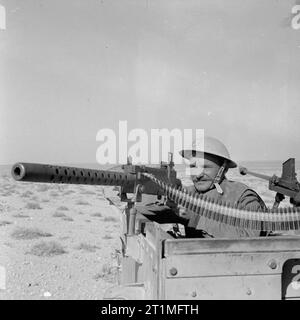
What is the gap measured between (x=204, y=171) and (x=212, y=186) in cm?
19

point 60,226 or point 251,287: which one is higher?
point 251,287

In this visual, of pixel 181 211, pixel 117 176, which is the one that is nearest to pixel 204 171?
pixel 181 211

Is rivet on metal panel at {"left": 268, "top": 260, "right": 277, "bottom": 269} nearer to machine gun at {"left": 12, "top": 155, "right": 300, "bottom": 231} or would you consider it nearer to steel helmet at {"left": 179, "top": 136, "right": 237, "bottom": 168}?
machine gun at {"left": 12, "top": 155, "right": 300, "bottom": 231}

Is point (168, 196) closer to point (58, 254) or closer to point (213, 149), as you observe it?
point (213, 149)

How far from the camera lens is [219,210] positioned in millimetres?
3973

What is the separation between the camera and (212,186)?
4.67 meters

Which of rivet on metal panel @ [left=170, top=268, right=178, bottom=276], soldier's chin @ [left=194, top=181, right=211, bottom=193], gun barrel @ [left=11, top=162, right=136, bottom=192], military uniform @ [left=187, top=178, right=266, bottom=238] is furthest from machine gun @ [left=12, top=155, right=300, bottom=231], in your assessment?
rivet on metal panel @ [left=170, top=268, right=178, bottom=276]

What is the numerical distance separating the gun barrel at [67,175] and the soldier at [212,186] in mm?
1171

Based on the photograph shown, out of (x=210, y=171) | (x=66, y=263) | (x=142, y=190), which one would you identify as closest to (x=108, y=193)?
(x=210, y=171)

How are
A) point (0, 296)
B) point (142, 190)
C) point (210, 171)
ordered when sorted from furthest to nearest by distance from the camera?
point (0, 296) < point (210, 171) < point (142, 190)

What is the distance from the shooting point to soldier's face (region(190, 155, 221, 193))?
15.3 feet
